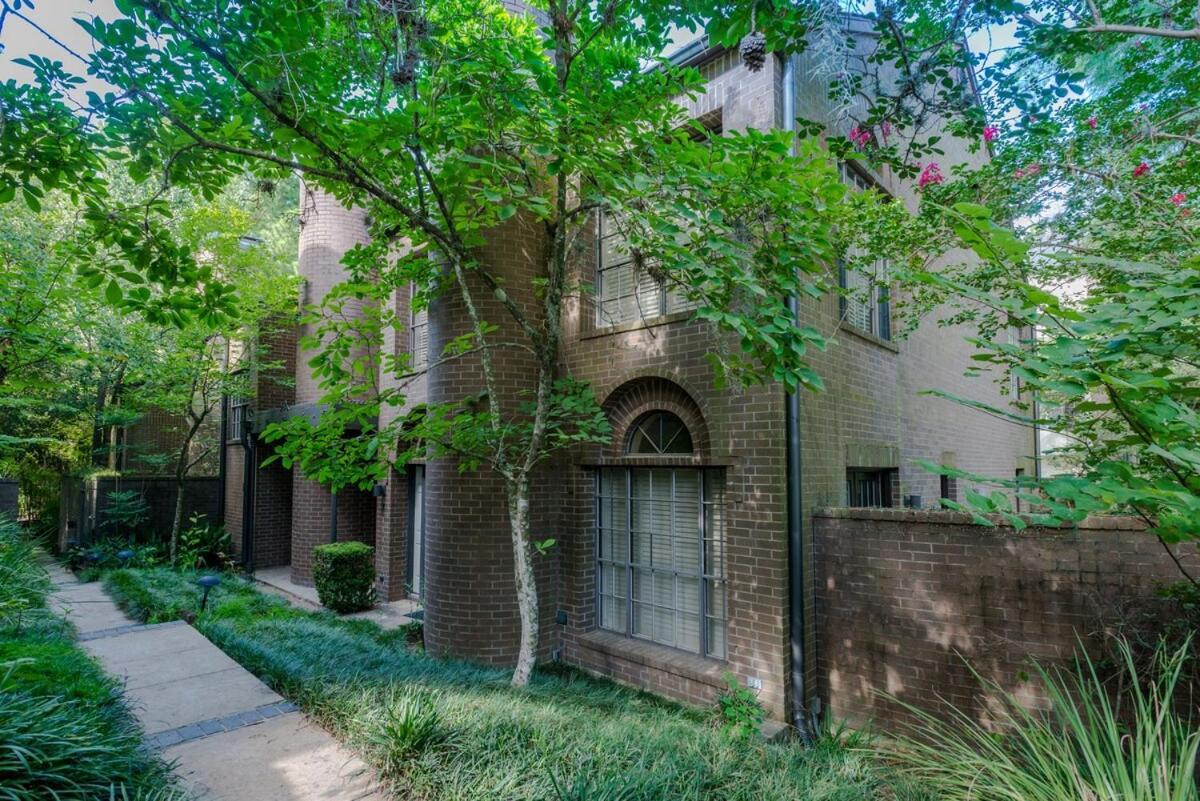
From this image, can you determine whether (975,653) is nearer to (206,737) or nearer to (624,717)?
(624,717)

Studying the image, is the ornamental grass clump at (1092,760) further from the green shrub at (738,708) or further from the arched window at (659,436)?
the arched window at (659,436)

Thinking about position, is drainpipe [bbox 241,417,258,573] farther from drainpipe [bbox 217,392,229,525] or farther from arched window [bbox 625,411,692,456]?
arched window [bbox 625,411,692,456]

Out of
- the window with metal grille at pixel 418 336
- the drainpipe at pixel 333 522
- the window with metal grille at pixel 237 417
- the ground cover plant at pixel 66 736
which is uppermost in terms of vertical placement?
the window with metal grille at pixel 418 336

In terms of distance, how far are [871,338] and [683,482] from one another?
2.88m

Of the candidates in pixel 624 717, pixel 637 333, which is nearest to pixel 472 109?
pixel 637 333

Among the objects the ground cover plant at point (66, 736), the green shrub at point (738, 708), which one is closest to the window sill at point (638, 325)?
the green shrub at point (738, 708)

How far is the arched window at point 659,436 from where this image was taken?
20.6 feet

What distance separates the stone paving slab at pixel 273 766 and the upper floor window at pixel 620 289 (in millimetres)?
4504

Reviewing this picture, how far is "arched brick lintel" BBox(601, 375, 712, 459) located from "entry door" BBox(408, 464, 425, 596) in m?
4.08

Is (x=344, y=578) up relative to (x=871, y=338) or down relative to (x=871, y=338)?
A: down

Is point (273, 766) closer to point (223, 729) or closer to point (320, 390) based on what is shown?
point (223, 729)

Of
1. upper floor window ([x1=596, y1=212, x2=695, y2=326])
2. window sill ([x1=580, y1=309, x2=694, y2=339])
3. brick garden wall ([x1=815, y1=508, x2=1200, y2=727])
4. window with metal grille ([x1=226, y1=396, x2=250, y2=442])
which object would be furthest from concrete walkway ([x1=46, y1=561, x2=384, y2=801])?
window with metal grille ([x1=226, y1=396, x2=250, y2=442])

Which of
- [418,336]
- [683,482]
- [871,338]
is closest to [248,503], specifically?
Result: [418,336]

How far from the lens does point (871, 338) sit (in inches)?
276
